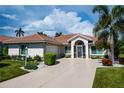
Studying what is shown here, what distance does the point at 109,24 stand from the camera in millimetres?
25516

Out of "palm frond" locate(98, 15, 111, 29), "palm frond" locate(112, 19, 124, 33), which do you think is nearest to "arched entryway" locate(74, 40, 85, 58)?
"palm frond" locate(98, 15, 111, 29)

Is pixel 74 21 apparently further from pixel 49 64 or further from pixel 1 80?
pixel 1 80

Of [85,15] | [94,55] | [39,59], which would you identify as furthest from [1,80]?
[85,15]

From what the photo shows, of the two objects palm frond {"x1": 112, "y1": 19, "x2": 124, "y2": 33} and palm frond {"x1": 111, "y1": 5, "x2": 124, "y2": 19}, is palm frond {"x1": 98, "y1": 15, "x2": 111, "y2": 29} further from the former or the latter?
palm frond {"x1": 112, "y1": 19, "x2": 124, "y2": 33}

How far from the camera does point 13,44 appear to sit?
3334 centimetres

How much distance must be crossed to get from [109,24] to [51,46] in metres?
11.8

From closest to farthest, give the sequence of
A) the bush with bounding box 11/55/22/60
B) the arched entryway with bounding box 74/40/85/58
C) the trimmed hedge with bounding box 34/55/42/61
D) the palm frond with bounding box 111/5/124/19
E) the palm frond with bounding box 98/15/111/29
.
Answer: the palm frond with bounding box 111/5/124/19 → the palm frond with bounding box 98/15/111/29 → the trimmed hedge with bounding box 34/55/42/61 → the bush with bounding box 11/55/22/60 → the arched entryway with bounding box 74/40/85/58

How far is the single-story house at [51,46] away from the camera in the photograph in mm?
30459

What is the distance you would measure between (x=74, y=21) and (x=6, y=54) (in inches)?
685

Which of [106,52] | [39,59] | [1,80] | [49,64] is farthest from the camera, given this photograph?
[106,52]

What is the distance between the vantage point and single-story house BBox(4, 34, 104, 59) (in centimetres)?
3046

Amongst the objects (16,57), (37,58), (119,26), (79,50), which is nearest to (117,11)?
(119,26)

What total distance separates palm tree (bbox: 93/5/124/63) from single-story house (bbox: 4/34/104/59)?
8.83 m

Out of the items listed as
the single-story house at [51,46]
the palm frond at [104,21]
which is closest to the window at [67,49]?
the single-story house at [51,46]
